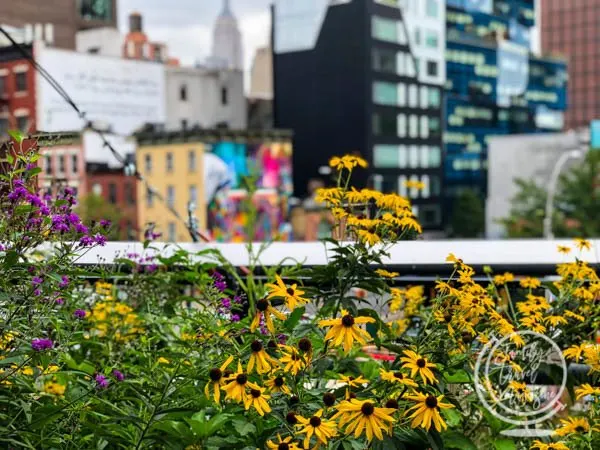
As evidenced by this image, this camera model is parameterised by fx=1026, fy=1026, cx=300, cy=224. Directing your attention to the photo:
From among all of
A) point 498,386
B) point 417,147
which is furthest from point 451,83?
point 498,386

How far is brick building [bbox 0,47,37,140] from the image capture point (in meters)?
73.9

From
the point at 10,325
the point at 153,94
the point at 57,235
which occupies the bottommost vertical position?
the point at 10,325

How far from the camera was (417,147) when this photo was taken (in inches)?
3777

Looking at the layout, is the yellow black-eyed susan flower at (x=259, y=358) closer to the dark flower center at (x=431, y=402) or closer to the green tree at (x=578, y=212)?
the dark flower center at (x=431, y=402)

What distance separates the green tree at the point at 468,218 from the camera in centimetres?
9562

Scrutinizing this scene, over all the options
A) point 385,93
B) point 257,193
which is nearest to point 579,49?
point 385,93

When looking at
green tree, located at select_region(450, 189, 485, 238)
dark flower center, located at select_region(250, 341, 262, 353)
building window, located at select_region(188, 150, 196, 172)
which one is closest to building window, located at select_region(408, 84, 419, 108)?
green tree, located at select_region(450, 189, 485, 238)

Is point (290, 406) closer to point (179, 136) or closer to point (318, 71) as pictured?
point (179, 136)

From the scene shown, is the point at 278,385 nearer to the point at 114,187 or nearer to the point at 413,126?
the point at 114,187

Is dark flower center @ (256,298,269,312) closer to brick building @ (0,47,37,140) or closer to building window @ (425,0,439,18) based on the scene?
brick building @ (0,47,37,140)

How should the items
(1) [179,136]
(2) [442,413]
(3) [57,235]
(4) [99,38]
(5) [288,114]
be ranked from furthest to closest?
(5) [288,114] → (4) [99,38] → (1) [179,136] → (2) [442,413] → (3) [57,235]

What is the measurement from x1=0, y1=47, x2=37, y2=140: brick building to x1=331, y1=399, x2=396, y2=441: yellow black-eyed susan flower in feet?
242

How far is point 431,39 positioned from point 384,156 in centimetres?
1671

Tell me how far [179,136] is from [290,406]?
75.1 meters
